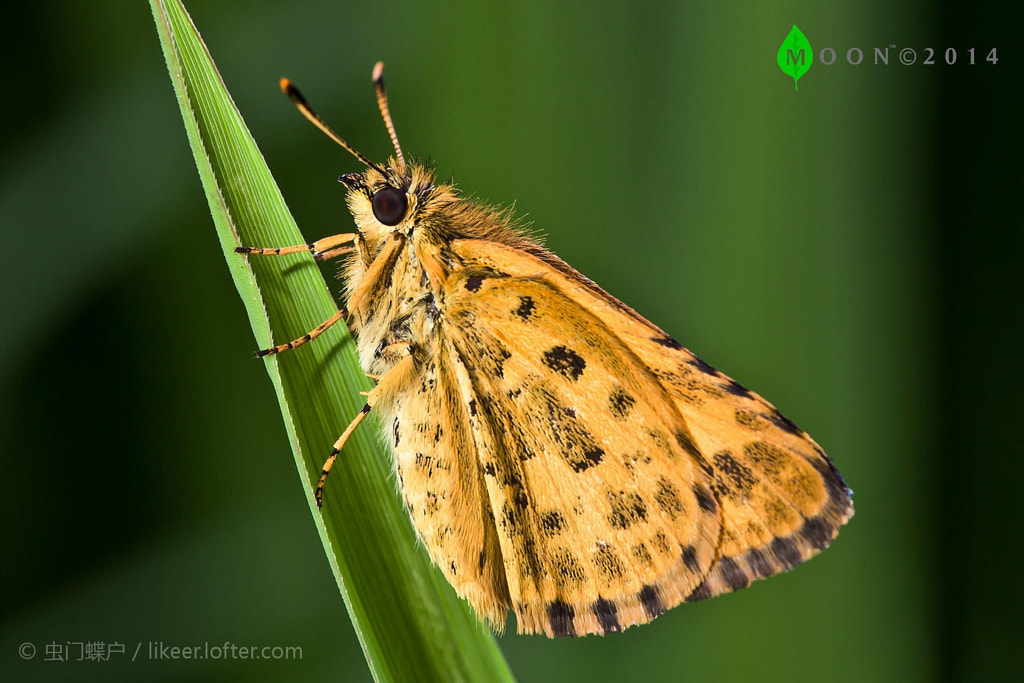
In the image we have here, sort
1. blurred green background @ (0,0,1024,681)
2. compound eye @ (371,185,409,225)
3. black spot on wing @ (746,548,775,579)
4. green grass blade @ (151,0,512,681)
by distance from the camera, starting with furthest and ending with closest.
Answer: blurred green background @ (0,0,1024,681) < compound eye @ (371,185,409,225) < black spot on wing @ (746,548,775,579) < green grass blade @ (151,0,512,681)

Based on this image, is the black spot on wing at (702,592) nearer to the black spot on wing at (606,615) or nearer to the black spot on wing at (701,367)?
the black spot on wing at (606,615)

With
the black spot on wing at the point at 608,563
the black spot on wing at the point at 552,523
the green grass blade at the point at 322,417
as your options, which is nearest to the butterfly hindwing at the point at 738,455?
the black spot on wing at the point at 608,563

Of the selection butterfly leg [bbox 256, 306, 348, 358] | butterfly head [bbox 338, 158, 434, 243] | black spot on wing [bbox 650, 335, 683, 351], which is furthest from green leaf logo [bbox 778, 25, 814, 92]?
butterfly leg [bbox 256, 306, 348, 358]

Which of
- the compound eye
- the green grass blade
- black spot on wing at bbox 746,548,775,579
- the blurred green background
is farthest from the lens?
the blurred green background

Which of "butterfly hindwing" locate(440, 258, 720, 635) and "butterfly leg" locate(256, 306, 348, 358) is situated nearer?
"butterfly leg" locate(256, 306, 348, 358)

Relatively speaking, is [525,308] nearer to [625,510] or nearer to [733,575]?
[625,510]

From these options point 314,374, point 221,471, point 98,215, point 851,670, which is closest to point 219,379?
point 221,471

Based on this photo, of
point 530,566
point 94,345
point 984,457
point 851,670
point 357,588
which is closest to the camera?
point 357,588

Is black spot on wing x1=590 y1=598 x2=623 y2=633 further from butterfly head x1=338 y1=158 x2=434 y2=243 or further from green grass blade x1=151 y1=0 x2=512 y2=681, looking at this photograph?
butterfly head x1=338 y1=158 x2=434 y2=243

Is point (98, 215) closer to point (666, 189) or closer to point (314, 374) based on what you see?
point (314, 374)
